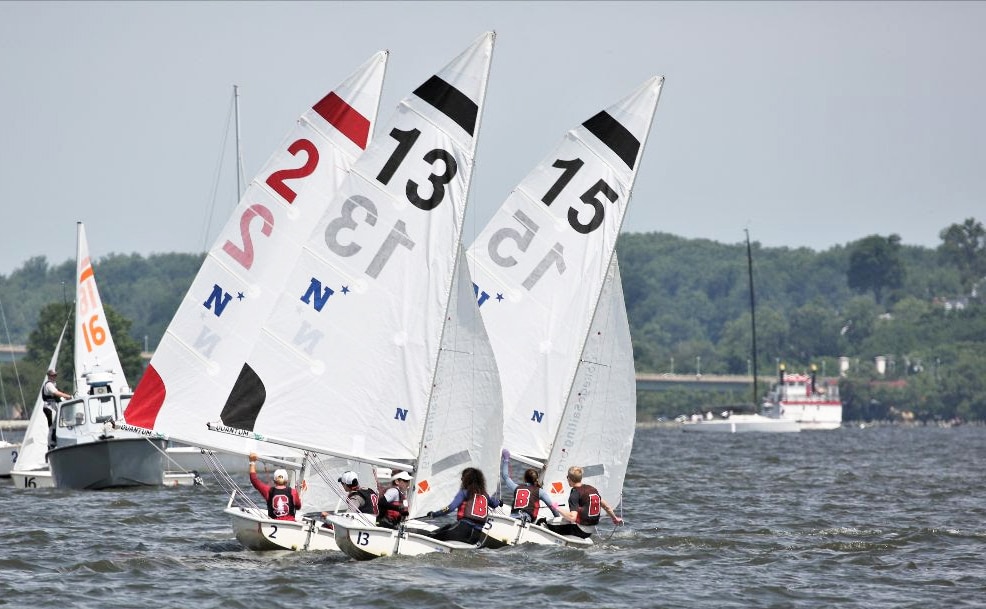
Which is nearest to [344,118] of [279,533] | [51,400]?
[279,533]

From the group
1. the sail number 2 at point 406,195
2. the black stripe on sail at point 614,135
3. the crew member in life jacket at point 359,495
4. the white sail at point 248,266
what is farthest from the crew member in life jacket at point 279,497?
the black stripe on sail at point 614,135

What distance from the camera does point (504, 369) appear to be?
29.7 metres

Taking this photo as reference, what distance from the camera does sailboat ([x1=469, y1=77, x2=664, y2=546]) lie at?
2880cm

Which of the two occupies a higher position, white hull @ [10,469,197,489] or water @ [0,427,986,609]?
white hull @ [10,469,197,489]

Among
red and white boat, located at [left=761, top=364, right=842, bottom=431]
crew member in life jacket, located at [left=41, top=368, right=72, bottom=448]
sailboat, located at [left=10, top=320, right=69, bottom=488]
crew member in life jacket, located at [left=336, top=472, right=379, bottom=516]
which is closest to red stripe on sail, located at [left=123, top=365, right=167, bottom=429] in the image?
crew member in life jacket, located at [left=336, top=472, right=379, bottom=516]

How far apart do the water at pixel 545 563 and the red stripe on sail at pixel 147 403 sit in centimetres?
199

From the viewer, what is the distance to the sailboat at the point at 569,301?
28797 mm

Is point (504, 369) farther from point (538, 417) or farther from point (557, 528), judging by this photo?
point (557, 528)

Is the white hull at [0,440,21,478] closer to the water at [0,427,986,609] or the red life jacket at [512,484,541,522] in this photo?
the water at [0,427,986,609]

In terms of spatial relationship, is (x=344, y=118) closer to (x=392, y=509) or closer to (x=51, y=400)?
(x=392, y=509)

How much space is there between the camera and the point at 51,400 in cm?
3978

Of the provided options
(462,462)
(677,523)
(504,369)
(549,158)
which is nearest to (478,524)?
(462,462)

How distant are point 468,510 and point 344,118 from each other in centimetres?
719

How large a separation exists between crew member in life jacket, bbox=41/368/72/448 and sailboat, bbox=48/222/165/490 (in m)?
0.14
